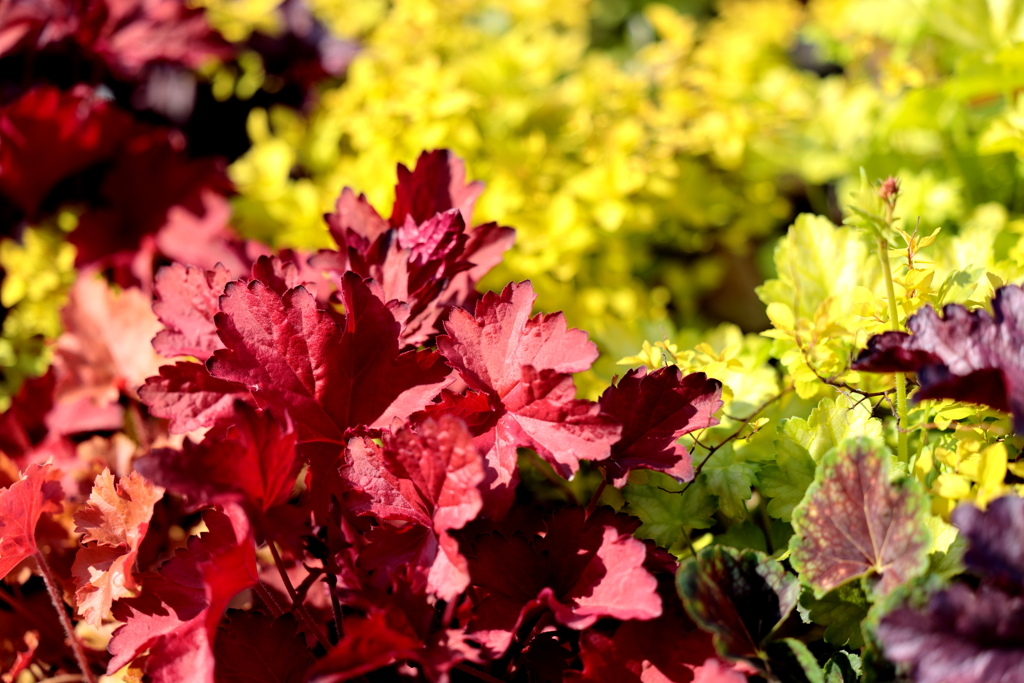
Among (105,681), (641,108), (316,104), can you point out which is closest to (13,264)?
(316,104)

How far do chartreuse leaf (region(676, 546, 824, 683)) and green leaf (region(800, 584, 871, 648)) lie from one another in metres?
0.05

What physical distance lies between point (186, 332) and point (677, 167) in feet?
3.36

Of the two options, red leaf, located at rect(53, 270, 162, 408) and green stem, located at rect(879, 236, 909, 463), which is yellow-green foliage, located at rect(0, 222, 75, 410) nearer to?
red leaf, located at rect(53, 270, 162, 408)

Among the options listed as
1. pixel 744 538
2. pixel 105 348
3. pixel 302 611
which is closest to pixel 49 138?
pixel 105 348

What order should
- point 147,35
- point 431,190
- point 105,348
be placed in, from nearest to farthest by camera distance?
point 431,190 < point 105,348 < point 147,35

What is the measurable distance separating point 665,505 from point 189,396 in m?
0.47

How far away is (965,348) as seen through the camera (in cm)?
60

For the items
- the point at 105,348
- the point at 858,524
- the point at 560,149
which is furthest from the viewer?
the point at 560,149

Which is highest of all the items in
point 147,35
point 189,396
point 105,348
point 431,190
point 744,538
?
point 147,35

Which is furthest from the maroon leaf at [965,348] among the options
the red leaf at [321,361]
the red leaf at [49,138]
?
the red leaf at [49,138]

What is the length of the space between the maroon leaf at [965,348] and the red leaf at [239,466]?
47 cm

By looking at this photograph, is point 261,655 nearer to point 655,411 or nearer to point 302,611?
point 302,611

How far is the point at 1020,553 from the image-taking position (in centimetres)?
52

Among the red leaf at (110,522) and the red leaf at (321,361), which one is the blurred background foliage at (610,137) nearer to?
the red leaf at (321,361)
